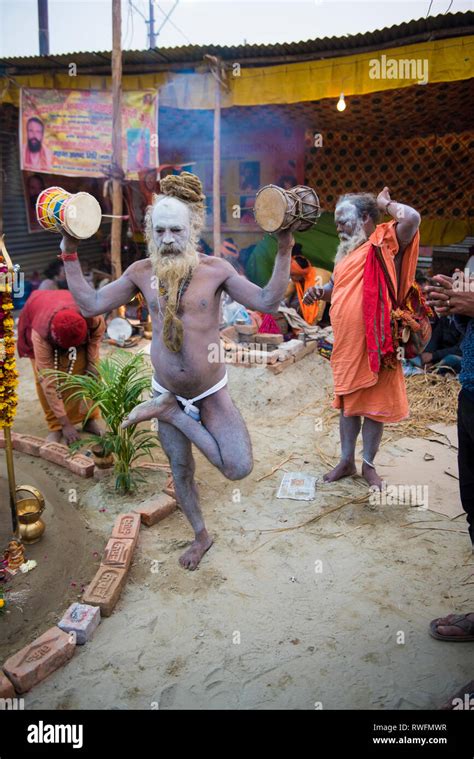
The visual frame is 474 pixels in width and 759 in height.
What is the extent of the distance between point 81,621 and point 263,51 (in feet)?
22.6

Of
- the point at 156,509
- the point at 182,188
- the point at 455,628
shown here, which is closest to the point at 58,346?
the point at 156,509

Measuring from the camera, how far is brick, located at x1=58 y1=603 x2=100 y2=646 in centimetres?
281

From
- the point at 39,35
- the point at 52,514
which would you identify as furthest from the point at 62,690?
the point at 39,35

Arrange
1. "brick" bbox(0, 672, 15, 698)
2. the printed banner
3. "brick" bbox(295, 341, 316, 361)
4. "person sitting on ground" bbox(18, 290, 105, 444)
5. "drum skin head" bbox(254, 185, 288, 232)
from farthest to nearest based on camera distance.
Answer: the printed banner, "brick" bbox(295, 341, 316, 361), "person sitting on ground" bbox(18, 290, 105, 444), "drum skin head" bbox(254, 185, 288, 232), "brick" bbox(0, 672, 15, 698)

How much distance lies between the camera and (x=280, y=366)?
6.48 m

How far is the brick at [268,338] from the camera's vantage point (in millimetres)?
7059

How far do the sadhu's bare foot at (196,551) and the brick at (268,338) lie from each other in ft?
12.6

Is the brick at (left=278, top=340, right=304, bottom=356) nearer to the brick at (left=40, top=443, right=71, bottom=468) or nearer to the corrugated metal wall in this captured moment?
the brick at (left=40, top=443, right=71, bottom=468)

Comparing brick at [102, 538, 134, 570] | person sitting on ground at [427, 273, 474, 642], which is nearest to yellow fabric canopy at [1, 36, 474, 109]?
person sitting on ground at [427, 273, 474, 642]

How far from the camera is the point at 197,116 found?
356 inches

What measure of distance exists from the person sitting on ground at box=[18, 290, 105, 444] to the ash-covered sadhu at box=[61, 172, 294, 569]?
1633mm

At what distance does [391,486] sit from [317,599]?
144cm

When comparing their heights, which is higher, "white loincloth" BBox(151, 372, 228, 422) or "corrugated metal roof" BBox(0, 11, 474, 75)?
"corrugated metal roof" BBox(0, 11, 474, 75)

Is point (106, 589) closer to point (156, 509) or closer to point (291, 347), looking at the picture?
point (156, 509)
